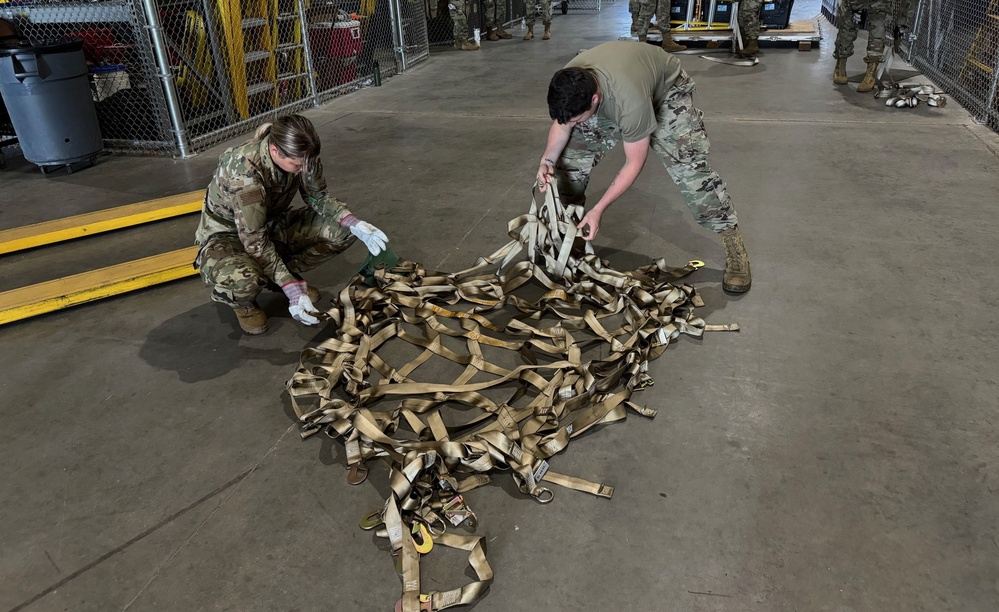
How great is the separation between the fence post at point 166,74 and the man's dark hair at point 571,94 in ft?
15.9

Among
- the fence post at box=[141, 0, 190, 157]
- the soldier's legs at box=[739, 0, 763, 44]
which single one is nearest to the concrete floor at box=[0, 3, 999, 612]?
the fence post at box=[141, 0, 190, 157]

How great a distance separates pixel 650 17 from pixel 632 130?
850 cm

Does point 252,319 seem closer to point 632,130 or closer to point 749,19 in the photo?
point 632,130

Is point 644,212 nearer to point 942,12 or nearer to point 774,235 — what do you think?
point 774,235

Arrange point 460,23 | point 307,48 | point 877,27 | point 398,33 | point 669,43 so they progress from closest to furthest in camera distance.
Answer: point 877,27, point 307,48, point 398,33, point 669,43, point 460,23

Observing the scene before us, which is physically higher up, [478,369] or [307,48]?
[307,48]

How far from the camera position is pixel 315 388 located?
9.68 ft

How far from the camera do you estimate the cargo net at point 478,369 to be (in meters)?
2.34

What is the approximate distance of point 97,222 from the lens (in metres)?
4.82

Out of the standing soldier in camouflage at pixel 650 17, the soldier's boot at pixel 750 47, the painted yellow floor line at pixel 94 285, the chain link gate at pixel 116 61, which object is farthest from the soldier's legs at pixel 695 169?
the soldier's boot at pixel 750 47

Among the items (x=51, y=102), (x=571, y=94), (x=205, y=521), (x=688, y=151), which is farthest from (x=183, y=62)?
(x=205, y=521)

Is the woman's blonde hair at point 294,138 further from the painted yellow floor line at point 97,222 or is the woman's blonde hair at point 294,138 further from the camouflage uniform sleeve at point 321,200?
the painted yellow floor line at point 97,222

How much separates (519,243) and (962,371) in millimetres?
2293

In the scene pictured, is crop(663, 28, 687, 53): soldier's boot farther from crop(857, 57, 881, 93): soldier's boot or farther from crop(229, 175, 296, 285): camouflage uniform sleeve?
crop(229, 175, 296, 285): camouflage uniform sleeve
